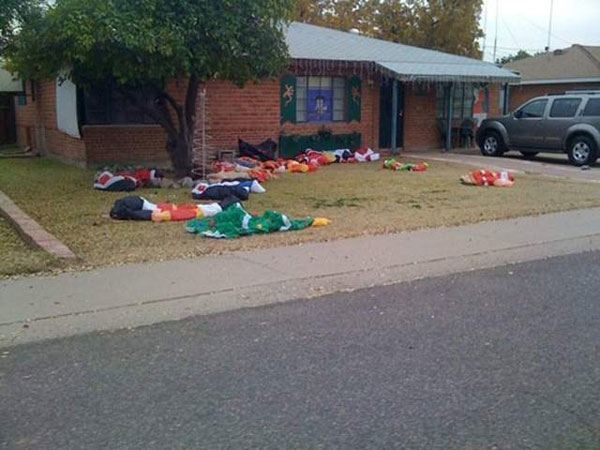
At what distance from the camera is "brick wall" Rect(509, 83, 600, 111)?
1382 inches

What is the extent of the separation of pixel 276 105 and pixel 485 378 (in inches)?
620

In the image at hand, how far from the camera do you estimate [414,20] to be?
40219 mm

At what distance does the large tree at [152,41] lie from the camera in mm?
11664

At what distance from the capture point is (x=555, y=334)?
577cm

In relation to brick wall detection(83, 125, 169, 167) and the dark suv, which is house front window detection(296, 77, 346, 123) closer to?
brick wall detection(83, 125, 169, 167)

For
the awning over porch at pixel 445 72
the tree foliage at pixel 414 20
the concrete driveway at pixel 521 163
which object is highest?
the tree foliage at pixel 414 20

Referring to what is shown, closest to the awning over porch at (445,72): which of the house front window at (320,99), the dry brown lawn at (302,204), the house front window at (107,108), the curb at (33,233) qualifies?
the house front window at (320,99)

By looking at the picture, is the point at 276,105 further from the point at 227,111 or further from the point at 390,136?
the point at 390,136

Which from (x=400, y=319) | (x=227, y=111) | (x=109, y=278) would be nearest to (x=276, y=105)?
(x=227, y=111)

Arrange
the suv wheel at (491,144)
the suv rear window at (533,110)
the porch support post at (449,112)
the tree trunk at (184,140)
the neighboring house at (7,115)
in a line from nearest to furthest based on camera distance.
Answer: the tree trunk at (184,140)
the suv rear window at (533,110)
the suv wheel at (491,144)
the porch support post at (449,112)
the neighboring house at (7,115)

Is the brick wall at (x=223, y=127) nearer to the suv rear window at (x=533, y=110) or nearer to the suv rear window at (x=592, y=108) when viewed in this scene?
the suv rear window at (x=533, y=110)

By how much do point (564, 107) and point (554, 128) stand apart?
0.64 metres

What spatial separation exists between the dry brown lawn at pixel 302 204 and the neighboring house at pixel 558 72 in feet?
64.2

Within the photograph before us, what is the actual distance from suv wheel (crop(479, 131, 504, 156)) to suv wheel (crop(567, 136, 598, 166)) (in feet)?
8.33
